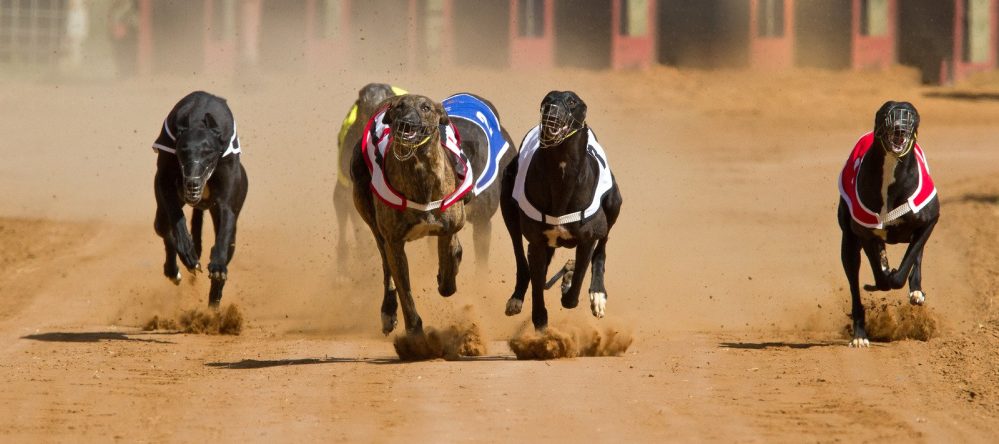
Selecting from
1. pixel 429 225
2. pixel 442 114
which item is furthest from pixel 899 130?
pixel 429 225

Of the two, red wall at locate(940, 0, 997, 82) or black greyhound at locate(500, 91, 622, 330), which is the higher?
red wall at locate(940, 0, 997, 82)

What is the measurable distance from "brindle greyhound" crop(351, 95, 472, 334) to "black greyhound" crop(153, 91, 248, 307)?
1846mm

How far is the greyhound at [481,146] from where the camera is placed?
35.6 feet

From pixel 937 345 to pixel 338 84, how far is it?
829 inches

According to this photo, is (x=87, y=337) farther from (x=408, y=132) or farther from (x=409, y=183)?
(x=408, y=132)

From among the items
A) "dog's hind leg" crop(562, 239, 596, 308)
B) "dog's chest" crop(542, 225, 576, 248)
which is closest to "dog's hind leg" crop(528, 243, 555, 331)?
"dog's chest" crop(542, 225, 576, 248)

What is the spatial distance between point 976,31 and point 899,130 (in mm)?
21801

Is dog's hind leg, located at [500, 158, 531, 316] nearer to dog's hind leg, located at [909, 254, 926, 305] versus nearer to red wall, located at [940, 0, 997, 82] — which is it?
dog's hind leg, located at [909, 254, 926, 305]

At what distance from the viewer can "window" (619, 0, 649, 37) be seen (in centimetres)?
3167

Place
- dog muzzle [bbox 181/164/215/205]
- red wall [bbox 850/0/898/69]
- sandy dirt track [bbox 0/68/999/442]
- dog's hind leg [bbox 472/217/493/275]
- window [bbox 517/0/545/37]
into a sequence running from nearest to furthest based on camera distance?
sandy dirt track [bbox 0/68/999/442] → dog muzzle [bbox 181/164/215/205] → dog's hind leg [bbox 472/217/493/275] → red wall [bbox 850/0/898/69] → window [bbox 517/0/545/37]

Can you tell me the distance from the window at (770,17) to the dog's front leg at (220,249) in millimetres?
21136

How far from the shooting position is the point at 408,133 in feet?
30.9

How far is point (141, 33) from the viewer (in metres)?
34.1

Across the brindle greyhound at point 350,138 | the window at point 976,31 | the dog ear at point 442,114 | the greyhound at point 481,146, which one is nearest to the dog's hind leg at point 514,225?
the greyhound at point 481,146
